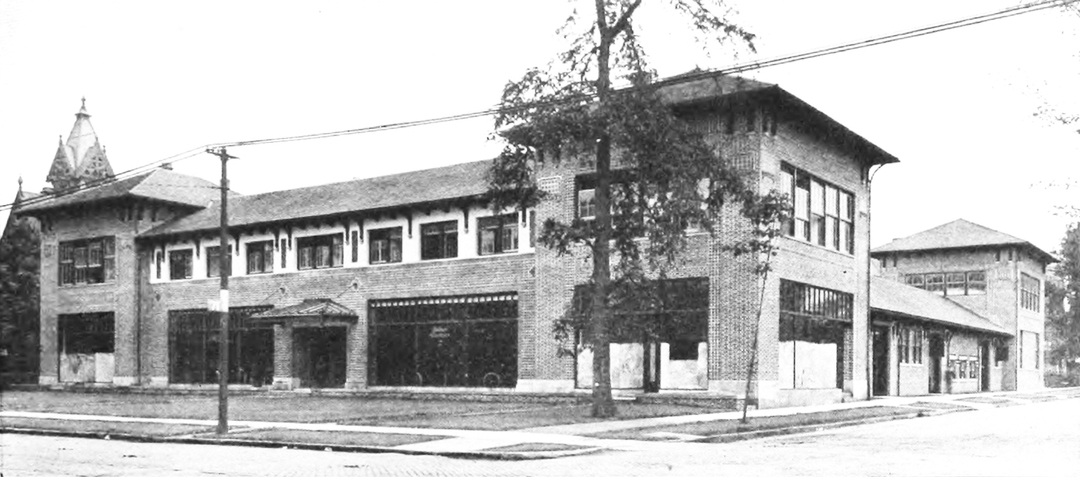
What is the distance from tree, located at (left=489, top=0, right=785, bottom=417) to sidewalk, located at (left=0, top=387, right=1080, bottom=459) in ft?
10.9

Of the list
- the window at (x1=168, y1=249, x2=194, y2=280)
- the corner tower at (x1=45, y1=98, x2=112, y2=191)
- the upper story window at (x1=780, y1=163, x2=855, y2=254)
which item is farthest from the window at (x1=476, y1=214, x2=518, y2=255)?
the corner tower at (x1=45, y1=98, x2=112, y2=191)

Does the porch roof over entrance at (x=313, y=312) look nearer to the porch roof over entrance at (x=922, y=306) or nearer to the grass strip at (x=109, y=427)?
the grass strip at (x=109, y=427)

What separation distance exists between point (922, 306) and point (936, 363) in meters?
3.27

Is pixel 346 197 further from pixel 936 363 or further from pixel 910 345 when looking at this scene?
pixel 936 363

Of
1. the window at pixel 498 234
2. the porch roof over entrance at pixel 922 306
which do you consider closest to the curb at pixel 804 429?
the porch roof over entrance at pixel 922 306

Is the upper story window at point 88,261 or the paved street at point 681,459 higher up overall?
the upper story window at point 88,261

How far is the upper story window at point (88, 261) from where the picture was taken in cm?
4941

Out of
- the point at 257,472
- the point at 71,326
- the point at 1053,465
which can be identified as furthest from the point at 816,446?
the point at 71,326

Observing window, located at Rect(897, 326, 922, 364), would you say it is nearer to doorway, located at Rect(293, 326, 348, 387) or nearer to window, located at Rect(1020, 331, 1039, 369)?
window, located at Rect(1020, 331, 1039, 369)

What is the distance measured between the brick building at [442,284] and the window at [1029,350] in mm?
13184

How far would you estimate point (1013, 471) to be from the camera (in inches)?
598

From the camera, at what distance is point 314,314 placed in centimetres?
4012

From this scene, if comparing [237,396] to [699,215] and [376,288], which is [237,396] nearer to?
[376,288]

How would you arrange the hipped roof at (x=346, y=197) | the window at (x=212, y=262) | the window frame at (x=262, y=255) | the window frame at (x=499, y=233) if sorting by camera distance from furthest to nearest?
the window at (x=212, y=262) → the window frame at (x=262, y=255) → the hipped roof at (x=346, y=197) → the window frame at (x=499, y=233)
